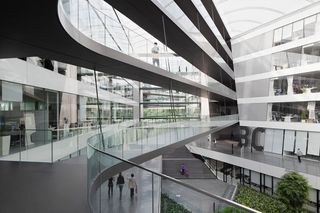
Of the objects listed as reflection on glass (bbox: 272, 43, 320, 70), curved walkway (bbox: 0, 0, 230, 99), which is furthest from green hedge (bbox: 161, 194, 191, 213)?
reflection on glass (bbox: 272, 43, 320, 70)

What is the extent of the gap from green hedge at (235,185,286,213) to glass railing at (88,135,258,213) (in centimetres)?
1263

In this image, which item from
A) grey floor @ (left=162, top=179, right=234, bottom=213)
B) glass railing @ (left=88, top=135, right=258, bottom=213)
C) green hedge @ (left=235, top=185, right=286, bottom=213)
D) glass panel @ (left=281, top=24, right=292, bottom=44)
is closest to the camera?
grey floor @ (left=162, top=179, right=234, bottom=213)

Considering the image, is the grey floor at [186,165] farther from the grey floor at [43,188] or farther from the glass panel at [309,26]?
the grey floor at [43,188]

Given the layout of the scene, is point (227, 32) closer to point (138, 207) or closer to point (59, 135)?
point (59, 135)

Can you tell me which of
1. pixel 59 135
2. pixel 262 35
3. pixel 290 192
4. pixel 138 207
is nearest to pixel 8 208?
pixel 138 207

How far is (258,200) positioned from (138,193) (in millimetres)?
15880

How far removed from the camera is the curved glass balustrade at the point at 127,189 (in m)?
2.65

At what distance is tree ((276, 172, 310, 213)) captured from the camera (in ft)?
43.8

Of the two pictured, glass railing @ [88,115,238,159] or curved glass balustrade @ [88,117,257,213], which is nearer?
curved glass balustrade @ [88,117,257,213]

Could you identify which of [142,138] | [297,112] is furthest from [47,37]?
[297,112]

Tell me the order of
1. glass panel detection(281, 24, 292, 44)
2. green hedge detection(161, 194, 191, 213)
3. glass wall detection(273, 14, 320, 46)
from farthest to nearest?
1. glass panel detection(281, 24, 292, 44)
2. glass wall detection(273, 14, 320, 46)
3. green hedge detection(161, 194, 191, 213)

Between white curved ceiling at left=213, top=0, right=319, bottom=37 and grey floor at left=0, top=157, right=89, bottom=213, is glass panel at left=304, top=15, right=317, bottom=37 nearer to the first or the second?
white curved ceiling at left=213, top=0, right=319, bottom=37

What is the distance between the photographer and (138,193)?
4.42 metres

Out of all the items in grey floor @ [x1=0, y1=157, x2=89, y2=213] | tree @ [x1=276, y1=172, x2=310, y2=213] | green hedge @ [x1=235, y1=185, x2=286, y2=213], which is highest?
grey floor @ [x1=0, y1=157, x2=89, y2=213]
